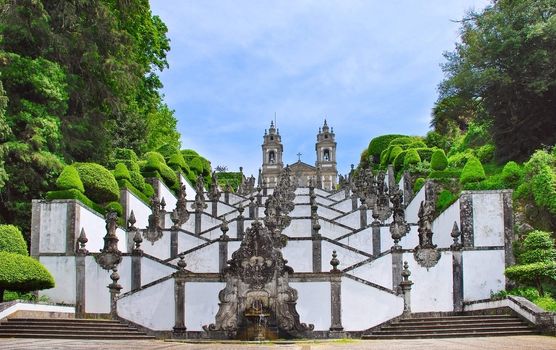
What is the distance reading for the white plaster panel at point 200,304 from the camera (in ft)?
70.9

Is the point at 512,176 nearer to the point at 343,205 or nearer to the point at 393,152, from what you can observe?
the point at 343,205

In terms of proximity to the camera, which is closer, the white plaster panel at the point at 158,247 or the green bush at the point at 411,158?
the white plaster panel at the point at 158,247

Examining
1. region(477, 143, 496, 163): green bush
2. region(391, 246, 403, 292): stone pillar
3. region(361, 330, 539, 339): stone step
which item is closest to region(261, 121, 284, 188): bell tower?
region(477, 143, 496, 163): green bush

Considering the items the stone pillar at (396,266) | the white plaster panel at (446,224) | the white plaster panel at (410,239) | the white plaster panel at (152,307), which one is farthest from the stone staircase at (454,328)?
the white plaster panel at (410,239)

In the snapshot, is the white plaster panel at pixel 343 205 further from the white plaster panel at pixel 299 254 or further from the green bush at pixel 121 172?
the white plaster panel at pixel 299 254

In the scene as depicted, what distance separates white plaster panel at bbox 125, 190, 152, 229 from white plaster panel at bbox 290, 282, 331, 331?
12.3 metres


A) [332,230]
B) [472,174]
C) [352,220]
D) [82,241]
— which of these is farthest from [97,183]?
[472,174]

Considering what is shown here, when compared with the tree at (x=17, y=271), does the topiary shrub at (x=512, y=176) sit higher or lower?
higher

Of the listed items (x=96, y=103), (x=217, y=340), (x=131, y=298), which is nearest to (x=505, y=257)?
(x=217, y=340)

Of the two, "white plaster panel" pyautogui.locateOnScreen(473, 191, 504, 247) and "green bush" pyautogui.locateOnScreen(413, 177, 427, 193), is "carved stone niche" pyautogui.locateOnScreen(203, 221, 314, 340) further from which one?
"green bush" pyautogui.locateOnScreen(413, 177, 427, 193)

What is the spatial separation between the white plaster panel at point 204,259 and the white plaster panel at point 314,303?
670 centimetres

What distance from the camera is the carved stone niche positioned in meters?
20.9

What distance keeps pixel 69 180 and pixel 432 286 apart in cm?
1365

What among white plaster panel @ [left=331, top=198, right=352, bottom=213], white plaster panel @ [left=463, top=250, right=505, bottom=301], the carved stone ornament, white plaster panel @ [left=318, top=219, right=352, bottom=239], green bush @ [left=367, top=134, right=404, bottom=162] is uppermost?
green bush @ [left=367, top=134, right=404, bottom=162]
